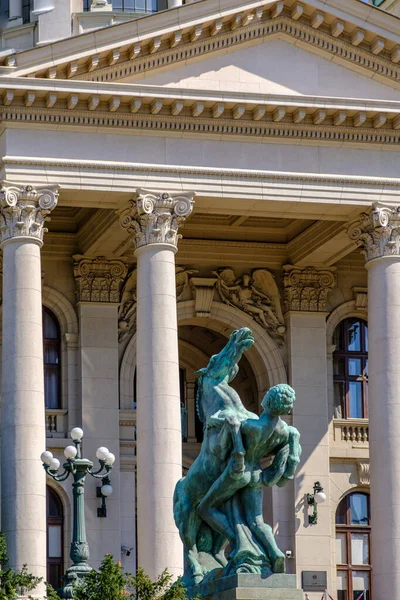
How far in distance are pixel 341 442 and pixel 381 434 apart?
21.5ft

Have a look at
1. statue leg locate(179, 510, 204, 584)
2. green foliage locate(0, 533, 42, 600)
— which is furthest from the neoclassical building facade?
statue leg locate(179, 510, 204, 584)

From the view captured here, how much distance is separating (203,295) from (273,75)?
7.89 meters

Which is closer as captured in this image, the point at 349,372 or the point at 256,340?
the point at 256,340

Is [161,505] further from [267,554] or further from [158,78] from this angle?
[267,554]

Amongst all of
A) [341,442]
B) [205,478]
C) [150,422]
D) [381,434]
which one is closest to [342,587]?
[341,442]

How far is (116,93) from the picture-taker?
39875mm

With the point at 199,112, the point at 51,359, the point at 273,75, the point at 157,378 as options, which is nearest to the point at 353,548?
the point at 51,359

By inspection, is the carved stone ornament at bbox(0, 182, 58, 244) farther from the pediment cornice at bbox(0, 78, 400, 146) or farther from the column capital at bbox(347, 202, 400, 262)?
the column capital at bbox(347, 202, 400, 262)

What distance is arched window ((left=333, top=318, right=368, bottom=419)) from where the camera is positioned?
1911 inches

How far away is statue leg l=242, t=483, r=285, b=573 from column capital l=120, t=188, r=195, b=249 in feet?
61.6

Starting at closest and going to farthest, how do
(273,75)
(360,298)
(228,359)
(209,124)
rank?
(228,359)
(209,124)
(273,75)
(360,298)

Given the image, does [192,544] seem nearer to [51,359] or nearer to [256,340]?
[51,359]

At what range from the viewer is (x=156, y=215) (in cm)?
4044

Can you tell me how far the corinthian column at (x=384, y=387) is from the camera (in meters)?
40.7
